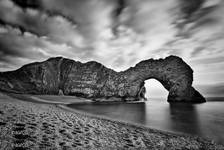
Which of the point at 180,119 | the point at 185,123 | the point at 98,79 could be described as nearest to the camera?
the point at 185,123

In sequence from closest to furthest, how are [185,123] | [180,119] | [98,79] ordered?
1. [185,123]
2. [180,119]
3. [98,79]

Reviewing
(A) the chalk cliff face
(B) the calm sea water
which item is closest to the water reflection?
(B) the calm sea water

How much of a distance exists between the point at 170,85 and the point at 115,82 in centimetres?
3907

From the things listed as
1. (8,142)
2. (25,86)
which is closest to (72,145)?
(8,142)

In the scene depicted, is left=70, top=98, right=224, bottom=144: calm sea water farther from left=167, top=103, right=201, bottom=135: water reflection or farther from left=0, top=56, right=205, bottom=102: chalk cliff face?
left=0, top=56, right=205, bottom=102: chalk cliff face

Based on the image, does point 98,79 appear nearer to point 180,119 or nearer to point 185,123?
point 180,119

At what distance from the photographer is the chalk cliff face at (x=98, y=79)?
73938mm

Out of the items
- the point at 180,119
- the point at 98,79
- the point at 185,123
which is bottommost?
the point at 180,119

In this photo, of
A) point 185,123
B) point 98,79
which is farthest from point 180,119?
point 98,79

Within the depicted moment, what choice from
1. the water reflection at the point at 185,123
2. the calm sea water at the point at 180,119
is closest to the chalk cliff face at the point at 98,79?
the calm sea water at the point at 180,119

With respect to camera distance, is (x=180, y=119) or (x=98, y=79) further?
(x=98, y=79)

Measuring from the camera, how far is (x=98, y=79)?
10119 cm

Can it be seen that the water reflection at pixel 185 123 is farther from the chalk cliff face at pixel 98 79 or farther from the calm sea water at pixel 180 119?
the chalk cliff face at pixel 98 79

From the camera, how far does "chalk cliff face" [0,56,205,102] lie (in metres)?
73.9
